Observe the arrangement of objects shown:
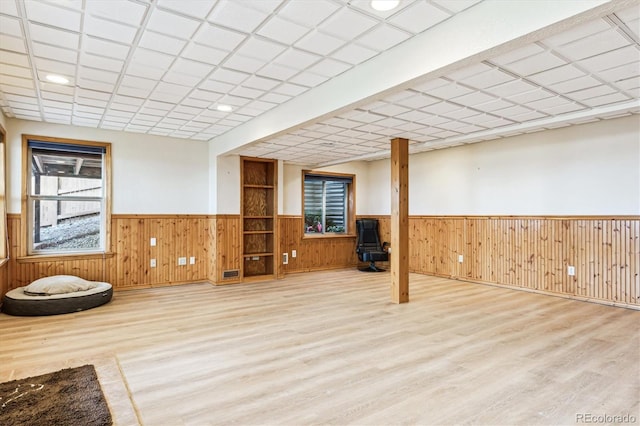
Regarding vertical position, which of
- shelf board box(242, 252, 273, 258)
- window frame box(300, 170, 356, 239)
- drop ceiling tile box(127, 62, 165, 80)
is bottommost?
shelf board box(242, 252, 273, 258)

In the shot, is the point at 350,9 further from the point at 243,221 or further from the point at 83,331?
the point at 243,221

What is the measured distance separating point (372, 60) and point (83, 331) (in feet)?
12.3

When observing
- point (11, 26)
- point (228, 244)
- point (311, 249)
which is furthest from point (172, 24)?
point (311, 249)

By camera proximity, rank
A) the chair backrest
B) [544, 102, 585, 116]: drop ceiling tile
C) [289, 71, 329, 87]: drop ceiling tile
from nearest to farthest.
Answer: [289, 71, 329, 87]: drop ceiling tile
[544, 102, 585, 116]: drop ceiling tile
the chair backrest

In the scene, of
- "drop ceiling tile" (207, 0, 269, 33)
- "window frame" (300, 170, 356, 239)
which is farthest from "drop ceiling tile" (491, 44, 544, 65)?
"window frame" (300, 170, 356, 239)

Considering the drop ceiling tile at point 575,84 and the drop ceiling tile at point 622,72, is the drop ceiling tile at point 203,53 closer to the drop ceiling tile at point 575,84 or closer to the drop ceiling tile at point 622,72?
the drop ceiling tile at point 575,84

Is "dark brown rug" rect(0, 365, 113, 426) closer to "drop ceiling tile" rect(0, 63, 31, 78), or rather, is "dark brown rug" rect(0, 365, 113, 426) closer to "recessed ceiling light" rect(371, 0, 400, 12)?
"drop ceiling tile" rect(0, 63, 31, 78)

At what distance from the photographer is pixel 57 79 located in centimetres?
353

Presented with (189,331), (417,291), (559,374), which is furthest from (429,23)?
(417,291)

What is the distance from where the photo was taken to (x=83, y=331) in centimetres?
368

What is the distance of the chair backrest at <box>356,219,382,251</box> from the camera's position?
800cm

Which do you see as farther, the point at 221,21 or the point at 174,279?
the point at 174,279

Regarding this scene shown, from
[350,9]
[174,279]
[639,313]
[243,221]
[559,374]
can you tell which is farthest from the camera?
[243,221]

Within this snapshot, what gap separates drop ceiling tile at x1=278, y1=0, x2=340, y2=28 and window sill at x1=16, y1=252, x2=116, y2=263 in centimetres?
475
